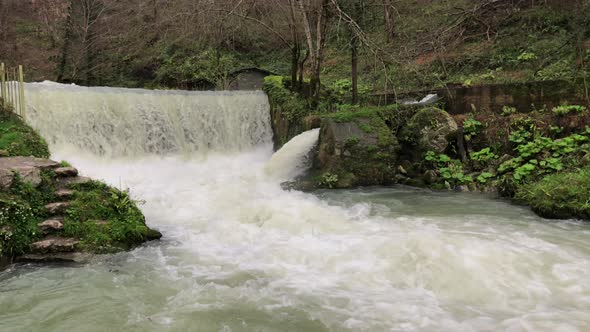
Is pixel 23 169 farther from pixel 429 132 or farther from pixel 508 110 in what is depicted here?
pixel 508 110

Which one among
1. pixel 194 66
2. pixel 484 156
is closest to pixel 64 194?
pixel 484 156

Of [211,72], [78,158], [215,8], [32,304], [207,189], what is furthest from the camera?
[211,72]

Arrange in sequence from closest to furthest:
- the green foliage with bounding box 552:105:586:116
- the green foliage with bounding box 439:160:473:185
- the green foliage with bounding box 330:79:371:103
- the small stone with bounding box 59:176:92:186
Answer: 1. the small stone with bounding box 59:176:92:186
2. the green foliage with bounding box 552:105:586:116
3. the green foliage with bounding box 439:160:473:185
4. the green foliage with bounding box 330:79:371:103

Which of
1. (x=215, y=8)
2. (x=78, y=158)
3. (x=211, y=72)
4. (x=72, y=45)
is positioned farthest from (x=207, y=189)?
(x=72, y=45)

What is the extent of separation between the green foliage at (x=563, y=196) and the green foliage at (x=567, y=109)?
6.73 feet

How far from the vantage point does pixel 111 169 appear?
11109 mm

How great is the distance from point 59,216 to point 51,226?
0.86 feet

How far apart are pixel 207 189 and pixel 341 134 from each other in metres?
3.31

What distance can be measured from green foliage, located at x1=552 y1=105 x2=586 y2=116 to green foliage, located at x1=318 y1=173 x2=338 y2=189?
5.14 meters

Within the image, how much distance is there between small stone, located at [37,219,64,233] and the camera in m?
5.39

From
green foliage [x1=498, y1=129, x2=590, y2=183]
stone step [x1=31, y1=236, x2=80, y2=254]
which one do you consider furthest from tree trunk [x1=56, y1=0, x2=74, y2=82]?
green foliage [x1=498, y1=129, x2=590, y2=183]

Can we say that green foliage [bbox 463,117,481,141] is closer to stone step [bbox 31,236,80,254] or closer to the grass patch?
the grass patch

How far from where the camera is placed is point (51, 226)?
5.43 metres

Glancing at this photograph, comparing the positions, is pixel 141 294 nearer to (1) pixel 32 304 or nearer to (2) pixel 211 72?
(1) pixel 32 304
